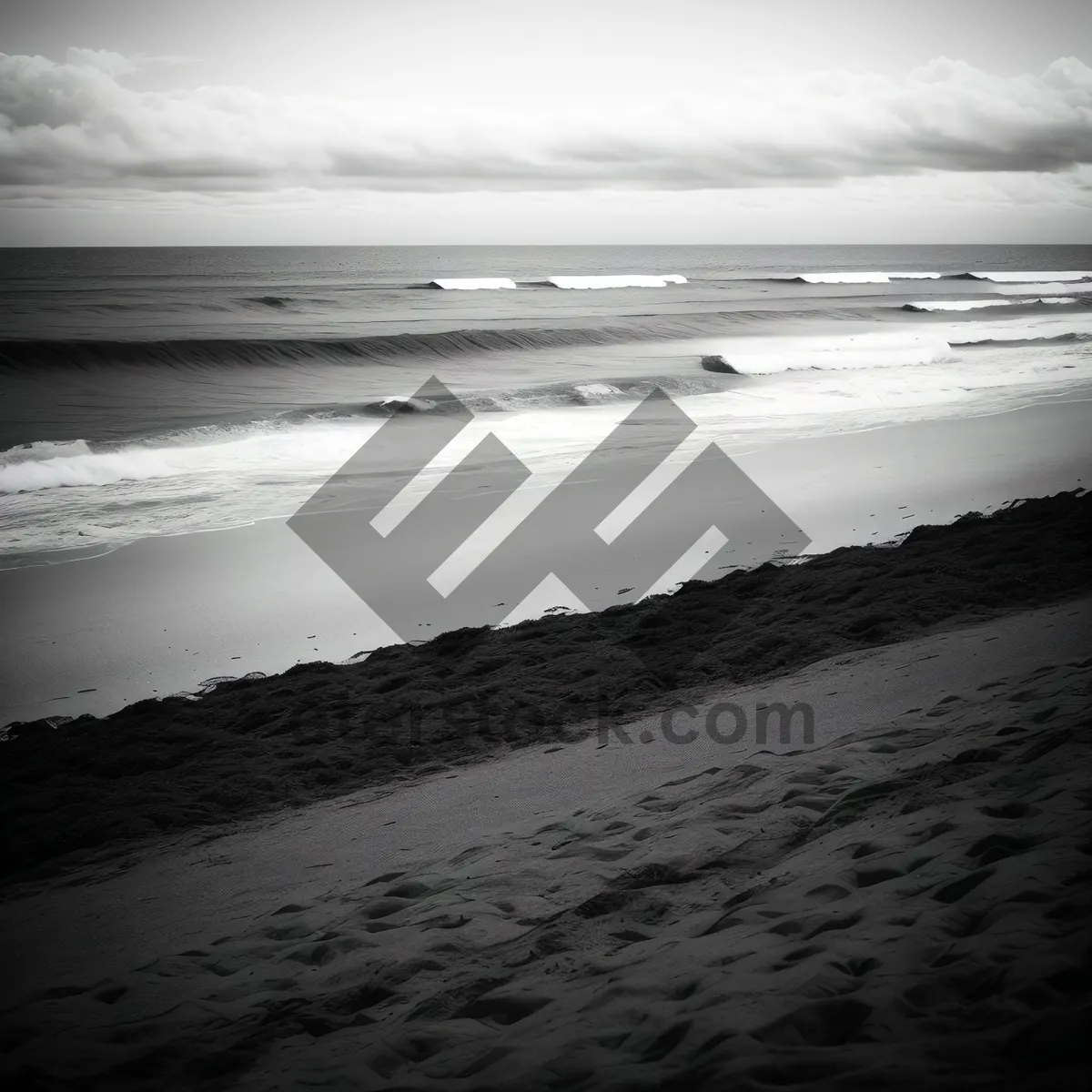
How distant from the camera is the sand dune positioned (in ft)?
6.14

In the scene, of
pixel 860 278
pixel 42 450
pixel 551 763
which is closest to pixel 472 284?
pixel 860 278

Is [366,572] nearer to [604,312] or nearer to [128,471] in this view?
[128,471]

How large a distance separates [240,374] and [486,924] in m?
18.4

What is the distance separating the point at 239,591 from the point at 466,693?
2476 mm

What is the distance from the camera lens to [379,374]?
1939cm

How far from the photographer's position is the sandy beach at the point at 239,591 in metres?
5.04

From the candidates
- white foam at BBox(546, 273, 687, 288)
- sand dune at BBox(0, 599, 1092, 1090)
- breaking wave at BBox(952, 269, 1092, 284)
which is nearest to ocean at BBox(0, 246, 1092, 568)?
sand dune at BBox(0, 599, 1092, 1090)

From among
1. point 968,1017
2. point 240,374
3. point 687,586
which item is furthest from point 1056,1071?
point 240,374

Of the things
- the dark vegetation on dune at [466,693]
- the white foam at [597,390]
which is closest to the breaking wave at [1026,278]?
the white foam at [597,390]

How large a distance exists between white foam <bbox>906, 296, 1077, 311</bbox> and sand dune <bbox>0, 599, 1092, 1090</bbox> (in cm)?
3454

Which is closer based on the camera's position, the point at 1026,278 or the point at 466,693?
the point at 466,693

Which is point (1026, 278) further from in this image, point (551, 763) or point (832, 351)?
point (551, 763)

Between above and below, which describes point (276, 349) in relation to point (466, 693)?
above

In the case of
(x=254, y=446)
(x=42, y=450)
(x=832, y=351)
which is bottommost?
(x=254, y=446)
